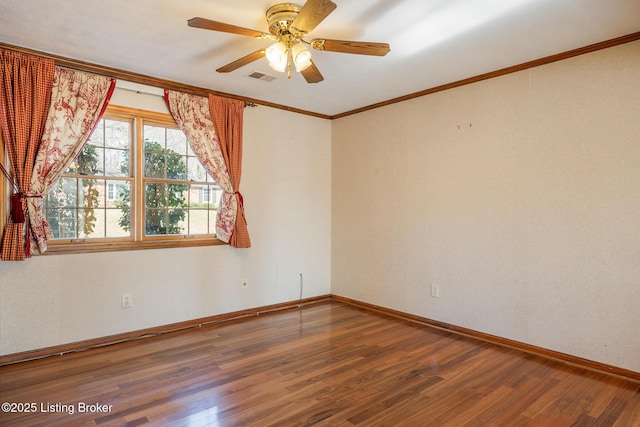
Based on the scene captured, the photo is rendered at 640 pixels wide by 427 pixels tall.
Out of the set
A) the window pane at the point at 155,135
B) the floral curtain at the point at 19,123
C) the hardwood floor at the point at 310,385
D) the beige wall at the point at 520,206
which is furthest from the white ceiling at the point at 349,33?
the hardwood floor at the point at 310,385

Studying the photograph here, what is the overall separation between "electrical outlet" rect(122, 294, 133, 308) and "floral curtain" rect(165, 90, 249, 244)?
3.51 feet

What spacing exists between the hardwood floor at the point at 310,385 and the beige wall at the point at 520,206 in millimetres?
413

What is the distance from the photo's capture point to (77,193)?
11.2 ft

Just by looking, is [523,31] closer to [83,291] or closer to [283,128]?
[283,128]

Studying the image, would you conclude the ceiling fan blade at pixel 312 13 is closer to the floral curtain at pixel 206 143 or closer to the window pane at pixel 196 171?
the floral curtain at pixel 206 143

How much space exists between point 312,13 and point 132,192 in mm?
2592

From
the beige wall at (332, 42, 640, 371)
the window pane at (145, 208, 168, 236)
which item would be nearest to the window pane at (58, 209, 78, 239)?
the window pane at (145, 208, 168, 236)

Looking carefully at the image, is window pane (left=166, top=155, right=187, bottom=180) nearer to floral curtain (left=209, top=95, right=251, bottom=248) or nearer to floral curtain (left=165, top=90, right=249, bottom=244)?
floral curtain (left=165, top=90, right=249, bottom=244)

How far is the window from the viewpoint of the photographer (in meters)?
3.40

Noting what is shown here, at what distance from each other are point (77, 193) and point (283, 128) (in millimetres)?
2413

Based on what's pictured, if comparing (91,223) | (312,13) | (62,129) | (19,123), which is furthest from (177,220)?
(312,13)

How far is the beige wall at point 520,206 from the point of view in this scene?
9.47 ft

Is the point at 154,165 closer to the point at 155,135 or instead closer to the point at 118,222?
the point at 155,135

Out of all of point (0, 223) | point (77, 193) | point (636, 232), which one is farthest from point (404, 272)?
point (0, 223)
